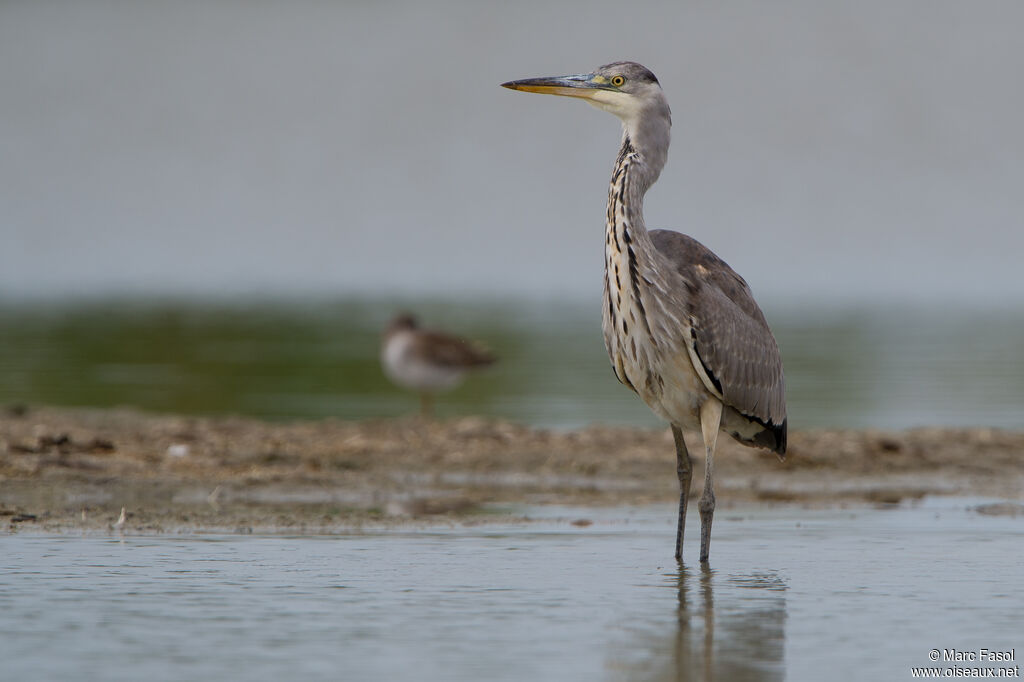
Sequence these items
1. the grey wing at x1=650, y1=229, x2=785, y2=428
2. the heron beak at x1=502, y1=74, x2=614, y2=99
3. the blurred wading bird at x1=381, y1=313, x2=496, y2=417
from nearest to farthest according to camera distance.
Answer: the grey wing at x1=650, y1=229, x2=785, y2=428
the heron beak at x1=502, y1=74, x2=614, y2=99
the blurred wading bird at x1=381, y1=313, x2=496, y2=417

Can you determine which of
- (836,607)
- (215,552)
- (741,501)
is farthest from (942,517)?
(215,552)

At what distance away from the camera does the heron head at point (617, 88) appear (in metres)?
9.44

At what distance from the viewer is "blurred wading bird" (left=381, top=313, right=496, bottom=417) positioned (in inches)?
688

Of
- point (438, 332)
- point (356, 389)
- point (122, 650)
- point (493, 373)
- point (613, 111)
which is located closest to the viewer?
point (122, 650)

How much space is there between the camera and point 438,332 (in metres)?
18.0

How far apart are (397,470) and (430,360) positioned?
4958 mm

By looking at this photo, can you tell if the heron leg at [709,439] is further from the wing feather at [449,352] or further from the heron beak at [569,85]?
the wing feather at [449,352]

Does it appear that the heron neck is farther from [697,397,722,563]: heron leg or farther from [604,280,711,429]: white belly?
[697,397,722,563]: heron leg

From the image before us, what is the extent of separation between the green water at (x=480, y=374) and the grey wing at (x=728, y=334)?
22.8 ft

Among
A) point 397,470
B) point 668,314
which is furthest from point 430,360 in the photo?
point 668,314

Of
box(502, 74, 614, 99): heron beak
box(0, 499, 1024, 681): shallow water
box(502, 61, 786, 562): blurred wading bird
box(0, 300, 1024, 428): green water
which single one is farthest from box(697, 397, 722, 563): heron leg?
box(0, 300, 1024, 428): green water

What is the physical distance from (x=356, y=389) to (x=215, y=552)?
1365 cm

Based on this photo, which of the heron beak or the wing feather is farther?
the wing feather

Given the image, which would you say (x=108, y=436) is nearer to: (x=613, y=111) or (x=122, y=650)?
(x=613, y=111)
